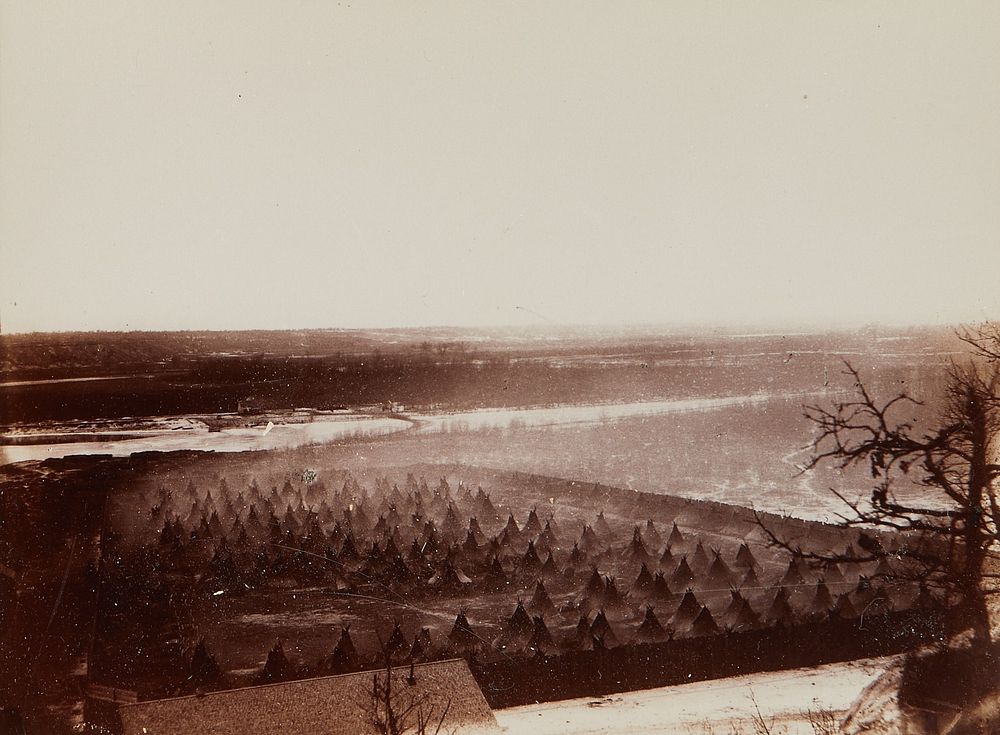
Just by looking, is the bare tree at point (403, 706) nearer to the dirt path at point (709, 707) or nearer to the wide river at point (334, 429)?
the dirt path at point (709, 707)

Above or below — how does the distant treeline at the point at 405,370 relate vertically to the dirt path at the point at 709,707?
above

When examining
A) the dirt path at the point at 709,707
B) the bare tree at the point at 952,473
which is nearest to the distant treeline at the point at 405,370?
the bare tree at the point at 952,473

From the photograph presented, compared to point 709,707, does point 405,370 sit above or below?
above

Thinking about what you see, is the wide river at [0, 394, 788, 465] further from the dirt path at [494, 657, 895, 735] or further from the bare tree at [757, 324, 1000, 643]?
the dirt path at [494, 657, 895, 735]

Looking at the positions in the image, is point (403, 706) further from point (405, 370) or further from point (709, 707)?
point (405, 370)

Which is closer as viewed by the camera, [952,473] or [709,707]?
[709,707]

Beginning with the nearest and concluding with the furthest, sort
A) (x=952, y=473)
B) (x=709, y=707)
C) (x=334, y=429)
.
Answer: (x=709, y=707)
(x=952, y=473)
(x=334, y=429)

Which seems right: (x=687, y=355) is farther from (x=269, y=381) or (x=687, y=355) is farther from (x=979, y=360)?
(x=269, y=381)

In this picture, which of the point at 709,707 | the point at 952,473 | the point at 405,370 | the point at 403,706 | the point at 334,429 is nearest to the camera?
the point at 403,706

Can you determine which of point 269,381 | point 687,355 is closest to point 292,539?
point 269,381

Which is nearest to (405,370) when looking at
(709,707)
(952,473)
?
(709,707)
